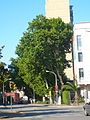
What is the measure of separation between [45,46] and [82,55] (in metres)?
9.16

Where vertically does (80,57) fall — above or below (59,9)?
below

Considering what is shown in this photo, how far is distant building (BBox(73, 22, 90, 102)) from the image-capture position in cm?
6456

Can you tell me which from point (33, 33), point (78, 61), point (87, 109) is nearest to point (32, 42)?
point (33, 33)

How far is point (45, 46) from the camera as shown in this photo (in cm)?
6103

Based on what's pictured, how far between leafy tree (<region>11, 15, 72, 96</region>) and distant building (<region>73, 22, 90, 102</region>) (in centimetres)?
205

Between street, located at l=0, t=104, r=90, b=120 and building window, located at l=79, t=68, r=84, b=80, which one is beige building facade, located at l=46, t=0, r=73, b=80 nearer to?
building window, located at l=79, t=68, r=84, b=80

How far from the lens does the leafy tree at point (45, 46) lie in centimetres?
6116

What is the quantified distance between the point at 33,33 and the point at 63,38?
236 inches

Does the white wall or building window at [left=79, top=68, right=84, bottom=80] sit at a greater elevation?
the white wall

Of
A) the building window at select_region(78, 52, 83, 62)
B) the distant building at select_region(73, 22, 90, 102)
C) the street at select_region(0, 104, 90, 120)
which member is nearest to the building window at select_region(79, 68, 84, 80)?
the distant building at select_region(73, 22, 90, 102)

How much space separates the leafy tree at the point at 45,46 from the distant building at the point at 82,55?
2048 mm

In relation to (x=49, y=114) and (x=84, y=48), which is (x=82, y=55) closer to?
(x=84, y=48)

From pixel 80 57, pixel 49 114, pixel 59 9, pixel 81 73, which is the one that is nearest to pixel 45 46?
pixel 80 57

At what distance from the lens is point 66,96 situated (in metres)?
63.4
